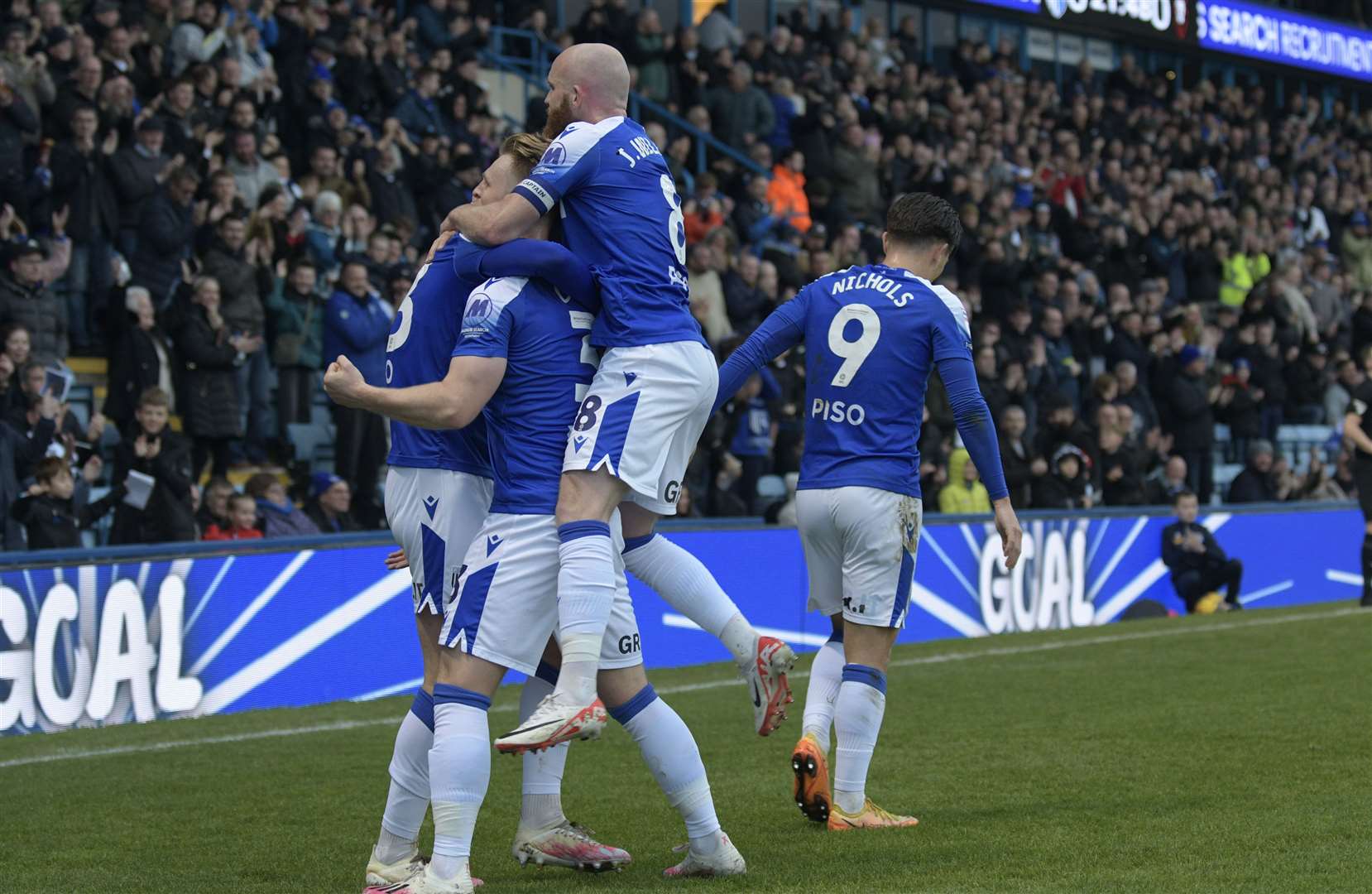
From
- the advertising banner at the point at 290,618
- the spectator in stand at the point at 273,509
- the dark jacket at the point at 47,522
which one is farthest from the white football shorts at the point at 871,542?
the spectator in stand at the point at 273,509

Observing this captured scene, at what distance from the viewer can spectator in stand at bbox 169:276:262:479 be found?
41.7ft

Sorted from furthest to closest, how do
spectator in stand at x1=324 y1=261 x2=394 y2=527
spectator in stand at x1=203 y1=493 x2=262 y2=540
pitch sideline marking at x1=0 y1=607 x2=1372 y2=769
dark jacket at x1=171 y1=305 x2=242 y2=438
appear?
spectator in stand at x1=324 y1=261 x2=394 y2=527
dark jacket at x1=171 y1=305 x2=242 y2=438
spectator in stand at x1=203 y1=493 x2=262 y2=540
pitch sideline marking at x1=0 y1=607 x2=1372 y2=769

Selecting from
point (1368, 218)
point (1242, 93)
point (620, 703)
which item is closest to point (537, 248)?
point (620, 703)

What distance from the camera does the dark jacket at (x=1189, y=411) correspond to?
20.6 metres

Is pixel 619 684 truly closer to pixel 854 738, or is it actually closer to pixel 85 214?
pixel 854 738

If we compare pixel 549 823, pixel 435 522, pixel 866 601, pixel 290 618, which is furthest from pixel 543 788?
pixel 290 618

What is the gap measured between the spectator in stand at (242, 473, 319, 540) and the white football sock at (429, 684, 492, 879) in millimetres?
7443

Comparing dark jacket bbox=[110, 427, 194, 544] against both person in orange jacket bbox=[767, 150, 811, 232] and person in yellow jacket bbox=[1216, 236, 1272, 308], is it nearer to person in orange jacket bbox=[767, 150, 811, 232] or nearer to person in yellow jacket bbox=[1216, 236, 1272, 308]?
person in orange jacket bbox=[767, 150, 811, 232]

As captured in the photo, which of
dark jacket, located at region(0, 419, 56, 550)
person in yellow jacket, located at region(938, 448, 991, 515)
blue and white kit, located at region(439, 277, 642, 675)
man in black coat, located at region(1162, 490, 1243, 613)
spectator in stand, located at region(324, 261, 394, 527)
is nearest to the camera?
blue and white kit, located at region(439, 277, 642, 675)

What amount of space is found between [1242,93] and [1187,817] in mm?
28698

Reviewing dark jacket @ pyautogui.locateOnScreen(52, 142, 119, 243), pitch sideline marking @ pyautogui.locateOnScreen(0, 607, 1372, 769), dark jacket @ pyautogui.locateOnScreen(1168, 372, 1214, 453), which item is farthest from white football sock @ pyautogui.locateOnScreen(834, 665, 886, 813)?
dark jacket @ pyautogui.locateOnScreen(1168, 372, 1214, 453)

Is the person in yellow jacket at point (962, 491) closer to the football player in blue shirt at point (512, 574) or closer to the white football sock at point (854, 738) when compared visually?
the white football sock at point (854, 738)

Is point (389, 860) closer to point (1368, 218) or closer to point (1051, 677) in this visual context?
point (1051, 677)

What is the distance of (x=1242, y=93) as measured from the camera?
107ft
